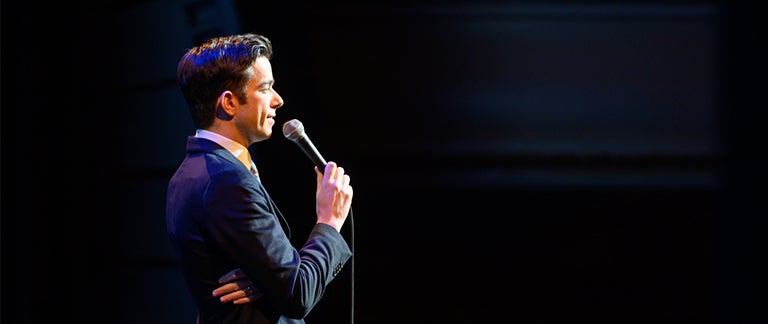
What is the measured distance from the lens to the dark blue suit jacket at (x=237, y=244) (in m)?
1.27

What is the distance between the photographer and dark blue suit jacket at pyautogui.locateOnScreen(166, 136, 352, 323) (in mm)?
1272

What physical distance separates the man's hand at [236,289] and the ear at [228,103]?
0.30m

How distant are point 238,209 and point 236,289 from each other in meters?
0.15

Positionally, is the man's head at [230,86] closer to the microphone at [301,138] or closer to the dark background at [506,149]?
the microphone at [301,138]

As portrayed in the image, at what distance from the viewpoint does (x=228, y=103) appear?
4.66ft

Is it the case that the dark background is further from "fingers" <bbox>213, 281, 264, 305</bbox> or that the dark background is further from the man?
"fingers" <bbox>213, 281, 264, 305</bbox>

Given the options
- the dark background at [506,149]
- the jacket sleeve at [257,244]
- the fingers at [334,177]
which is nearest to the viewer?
the jacket sleeve at [257,244]

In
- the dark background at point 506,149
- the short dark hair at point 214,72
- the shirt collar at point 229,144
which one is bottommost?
the dark background at point 506,149

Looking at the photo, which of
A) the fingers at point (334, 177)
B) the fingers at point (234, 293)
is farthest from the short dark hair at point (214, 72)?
the fingers at point (234, 293)

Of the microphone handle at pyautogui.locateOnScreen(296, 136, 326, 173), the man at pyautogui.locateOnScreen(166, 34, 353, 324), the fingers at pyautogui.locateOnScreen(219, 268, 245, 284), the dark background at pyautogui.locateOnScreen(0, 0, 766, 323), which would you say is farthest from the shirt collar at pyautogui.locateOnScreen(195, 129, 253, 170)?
the dark background at pyautogui.locateOnScreen(0, 0, 766, 323)

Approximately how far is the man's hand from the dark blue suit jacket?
14mm

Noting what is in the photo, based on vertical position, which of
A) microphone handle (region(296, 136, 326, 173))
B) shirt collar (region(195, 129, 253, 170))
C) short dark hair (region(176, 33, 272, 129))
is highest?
short dark hair (region(176, 33, 272, 129))

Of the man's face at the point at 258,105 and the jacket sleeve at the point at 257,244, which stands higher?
the man's face at the point at 258,105

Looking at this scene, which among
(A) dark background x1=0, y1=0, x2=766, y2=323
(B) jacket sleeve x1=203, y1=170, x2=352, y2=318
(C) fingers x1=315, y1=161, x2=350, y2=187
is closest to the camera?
(B) jacket sleeve x1=203, y1=170, x2=352, y2=318
